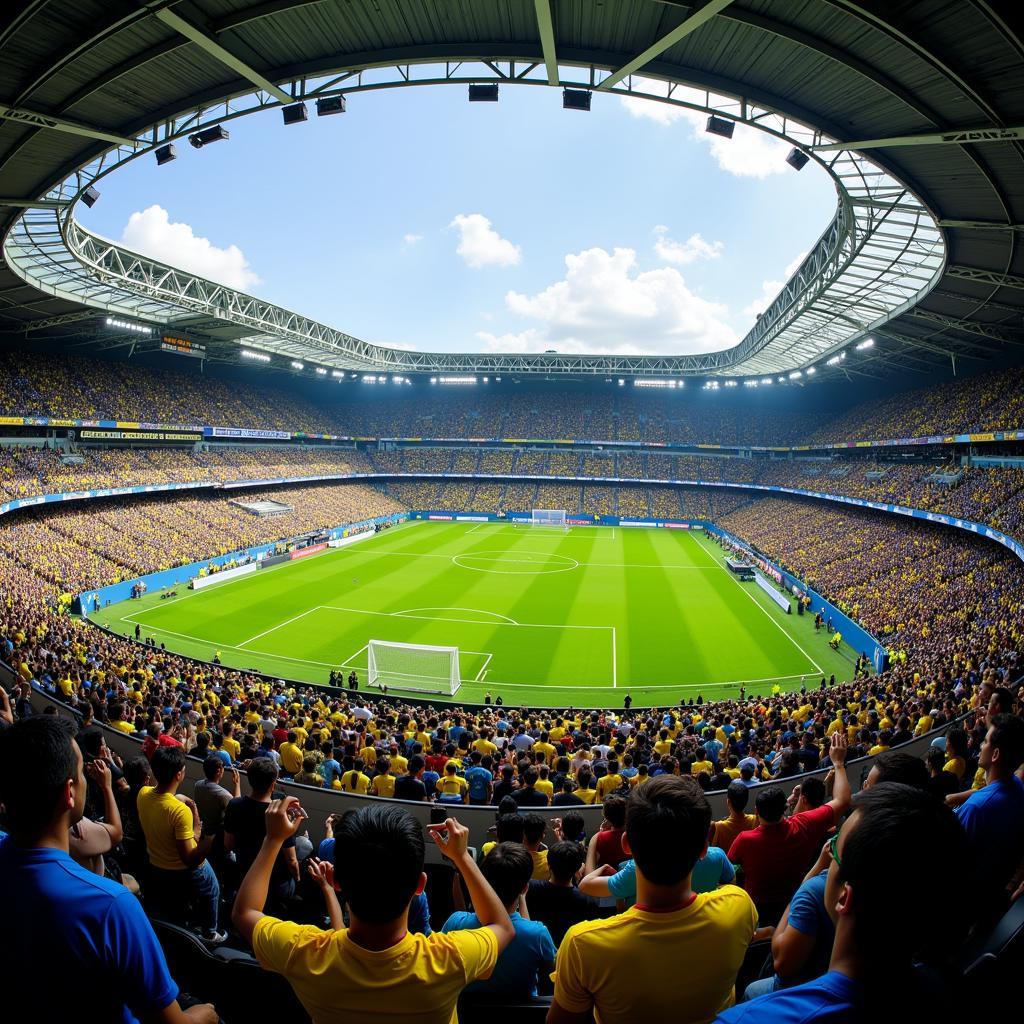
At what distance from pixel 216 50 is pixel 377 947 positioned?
1498 centimetres

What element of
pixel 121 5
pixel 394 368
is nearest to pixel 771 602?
pixel 121 5

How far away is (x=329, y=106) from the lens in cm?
1328

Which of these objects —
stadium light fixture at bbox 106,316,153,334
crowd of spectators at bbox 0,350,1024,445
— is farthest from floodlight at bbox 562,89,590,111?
stadium light fixture at bbox 106,316,153,334

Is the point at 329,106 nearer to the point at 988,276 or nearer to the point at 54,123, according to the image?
the point at 54,123

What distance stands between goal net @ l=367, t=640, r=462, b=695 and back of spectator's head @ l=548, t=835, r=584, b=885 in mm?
17764

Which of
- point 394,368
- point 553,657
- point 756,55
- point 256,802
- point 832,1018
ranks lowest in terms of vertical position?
point 553,657

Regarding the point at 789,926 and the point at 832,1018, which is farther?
the point at 789,926

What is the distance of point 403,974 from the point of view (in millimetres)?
2045

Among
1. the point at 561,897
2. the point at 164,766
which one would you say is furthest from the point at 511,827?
the point at 164,766

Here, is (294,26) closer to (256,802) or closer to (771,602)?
(256,802)

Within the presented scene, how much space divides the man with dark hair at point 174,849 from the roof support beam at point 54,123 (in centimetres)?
1612

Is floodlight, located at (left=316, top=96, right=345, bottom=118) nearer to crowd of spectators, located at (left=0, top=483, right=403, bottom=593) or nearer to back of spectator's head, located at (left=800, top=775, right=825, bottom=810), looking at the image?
back of spectator's head, located at (left=800, top=775, right=825, bottom=810)

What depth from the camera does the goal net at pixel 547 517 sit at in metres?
63.5

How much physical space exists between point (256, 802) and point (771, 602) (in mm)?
33727
